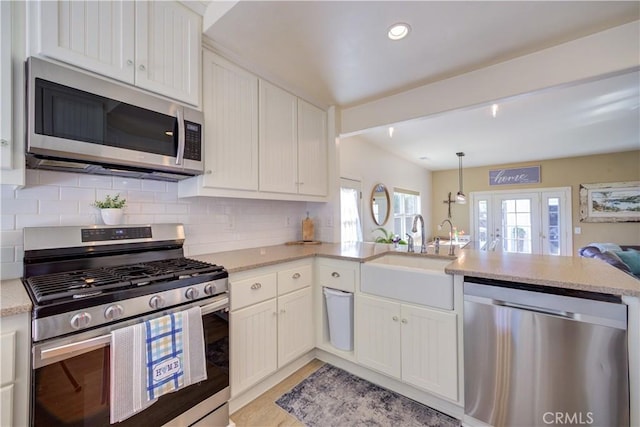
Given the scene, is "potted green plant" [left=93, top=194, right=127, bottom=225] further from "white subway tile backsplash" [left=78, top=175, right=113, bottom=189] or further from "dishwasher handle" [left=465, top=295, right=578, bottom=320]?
"dishwasher handle" [left=465, top=295, right=578, bottom=320]

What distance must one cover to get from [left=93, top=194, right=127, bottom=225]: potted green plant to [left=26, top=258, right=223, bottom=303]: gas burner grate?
10.7 inches

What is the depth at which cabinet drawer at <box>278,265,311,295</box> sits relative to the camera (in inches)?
76.6

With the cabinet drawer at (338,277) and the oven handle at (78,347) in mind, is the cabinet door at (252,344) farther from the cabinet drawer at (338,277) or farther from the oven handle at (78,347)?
the oven handle at (78,347)

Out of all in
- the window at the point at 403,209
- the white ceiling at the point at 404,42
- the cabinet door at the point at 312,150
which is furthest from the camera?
the window at the point at 403,209

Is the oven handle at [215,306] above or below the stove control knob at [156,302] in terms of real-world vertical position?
below

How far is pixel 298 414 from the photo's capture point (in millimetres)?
1658

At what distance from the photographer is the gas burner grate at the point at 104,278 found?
1021 mm

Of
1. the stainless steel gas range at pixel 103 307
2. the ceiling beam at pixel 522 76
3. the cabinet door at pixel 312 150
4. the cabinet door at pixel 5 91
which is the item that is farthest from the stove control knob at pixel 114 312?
the ceiling beam at pixel 522 76

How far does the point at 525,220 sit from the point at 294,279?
6186 mm

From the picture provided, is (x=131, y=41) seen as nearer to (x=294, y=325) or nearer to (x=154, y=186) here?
(x=154, y=186)

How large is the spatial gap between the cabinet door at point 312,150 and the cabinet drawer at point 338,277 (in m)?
0.79

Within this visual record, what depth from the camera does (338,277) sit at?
213 centimetres

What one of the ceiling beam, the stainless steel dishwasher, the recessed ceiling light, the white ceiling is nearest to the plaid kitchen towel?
the stainless steel dishwasher

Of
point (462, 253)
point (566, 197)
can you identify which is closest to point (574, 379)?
point (462, 253)
